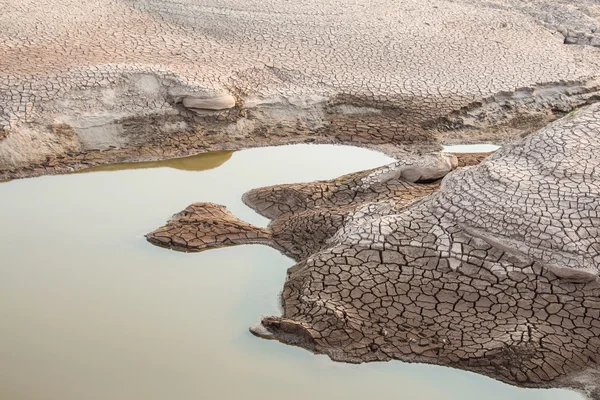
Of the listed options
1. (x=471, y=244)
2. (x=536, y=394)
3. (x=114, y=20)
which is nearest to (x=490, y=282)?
(x=471, y=244)

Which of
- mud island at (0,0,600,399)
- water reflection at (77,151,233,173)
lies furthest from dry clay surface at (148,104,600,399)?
water reflection at (77,151,233,173)

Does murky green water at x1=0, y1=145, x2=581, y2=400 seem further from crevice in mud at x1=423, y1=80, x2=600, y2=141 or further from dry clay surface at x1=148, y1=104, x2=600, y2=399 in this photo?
crevice in mud at x1=423, y1=80, x2=600, y2=141

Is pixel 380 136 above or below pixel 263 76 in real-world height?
below

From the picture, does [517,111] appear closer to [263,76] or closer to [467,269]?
[263,76]

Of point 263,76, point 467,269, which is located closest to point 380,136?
point 263,76

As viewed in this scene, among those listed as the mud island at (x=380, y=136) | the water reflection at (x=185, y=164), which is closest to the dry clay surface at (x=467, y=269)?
the mud island at (x=380, y=136)
